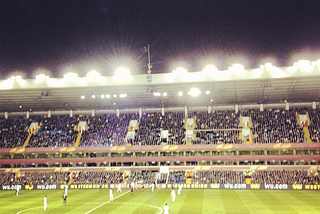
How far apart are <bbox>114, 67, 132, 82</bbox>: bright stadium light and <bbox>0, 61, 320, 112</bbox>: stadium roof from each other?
0.20m

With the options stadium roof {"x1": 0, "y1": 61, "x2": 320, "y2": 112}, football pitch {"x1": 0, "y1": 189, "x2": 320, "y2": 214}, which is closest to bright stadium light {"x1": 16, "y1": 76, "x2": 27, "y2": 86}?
stadium roof {"x1": 0, "y1": 61, "x2": 320, "y2": 112}

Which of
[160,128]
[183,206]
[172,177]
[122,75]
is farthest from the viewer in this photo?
[160,128]

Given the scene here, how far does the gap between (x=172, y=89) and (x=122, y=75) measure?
827cm

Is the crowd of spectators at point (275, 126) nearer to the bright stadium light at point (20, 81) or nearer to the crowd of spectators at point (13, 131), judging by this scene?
the bright stadium light at point (20, 81)

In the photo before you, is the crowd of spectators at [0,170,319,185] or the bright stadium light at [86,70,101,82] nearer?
the bright stadium light at [86,70,101,82]

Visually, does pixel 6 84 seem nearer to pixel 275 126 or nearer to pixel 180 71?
pixel 180 71

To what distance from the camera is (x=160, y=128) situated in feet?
204

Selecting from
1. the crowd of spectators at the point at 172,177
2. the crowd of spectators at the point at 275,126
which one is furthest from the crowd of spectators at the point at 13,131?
the crowd of spectators at the point at 275,126

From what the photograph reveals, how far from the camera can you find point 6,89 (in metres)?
49.2

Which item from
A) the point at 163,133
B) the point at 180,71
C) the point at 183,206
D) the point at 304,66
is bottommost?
the point at 183,206

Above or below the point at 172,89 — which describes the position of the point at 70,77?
above

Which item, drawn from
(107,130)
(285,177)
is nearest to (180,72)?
(285,177)

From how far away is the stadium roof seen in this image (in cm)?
4481

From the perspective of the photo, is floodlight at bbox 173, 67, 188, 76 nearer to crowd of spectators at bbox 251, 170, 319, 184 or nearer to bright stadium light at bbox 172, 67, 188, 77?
bright stadium light at bbox 172, 67, 188, 77
